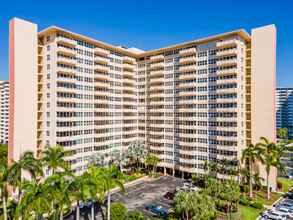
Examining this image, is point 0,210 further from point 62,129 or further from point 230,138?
point 230,138

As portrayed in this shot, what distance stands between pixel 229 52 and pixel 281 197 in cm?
4233

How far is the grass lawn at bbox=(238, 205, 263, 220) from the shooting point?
44438 millimetres

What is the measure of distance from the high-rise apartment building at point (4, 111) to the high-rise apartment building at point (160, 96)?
9626cm

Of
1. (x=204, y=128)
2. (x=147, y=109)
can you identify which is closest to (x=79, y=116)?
(x=147, y=109)

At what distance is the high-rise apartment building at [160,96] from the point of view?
57.6m

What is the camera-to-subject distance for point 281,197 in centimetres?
5544

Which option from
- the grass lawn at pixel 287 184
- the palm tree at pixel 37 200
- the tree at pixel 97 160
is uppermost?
the palm tree at pixel 37 200

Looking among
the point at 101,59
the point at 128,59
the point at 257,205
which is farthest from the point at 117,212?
the point at 128,59

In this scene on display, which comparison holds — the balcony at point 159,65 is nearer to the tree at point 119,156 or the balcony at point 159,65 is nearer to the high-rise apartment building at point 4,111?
the tree at point 119,156

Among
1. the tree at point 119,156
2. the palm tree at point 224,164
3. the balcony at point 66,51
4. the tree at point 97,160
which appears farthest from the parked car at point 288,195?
the balcony at point 66,51

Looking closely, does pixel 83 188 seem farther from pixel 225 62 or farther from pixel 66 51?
pixel 225 62

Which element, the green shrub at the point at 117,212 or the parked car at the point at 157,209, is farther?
the parked car at the point at 157,209

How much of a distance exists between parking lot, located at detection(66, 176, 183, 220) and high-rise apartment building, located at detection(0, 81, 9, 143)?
379 ft

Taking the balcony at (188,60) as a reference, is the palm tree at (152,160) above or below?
below
